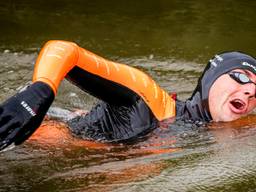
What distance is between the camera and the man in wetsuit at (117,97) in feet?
7.88

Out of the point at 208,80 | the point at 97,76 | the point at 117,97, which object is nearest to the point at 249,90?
the point at 208,80

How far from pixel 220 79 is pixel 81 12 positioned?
2.91 metres

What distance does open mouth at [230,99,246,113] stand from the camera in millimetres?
3240

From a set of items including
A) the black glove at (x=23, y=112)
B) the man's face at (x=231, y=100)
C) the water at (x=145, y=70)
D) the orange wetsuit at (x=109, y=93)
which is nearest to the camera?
the black glove at (x=23, y=112)

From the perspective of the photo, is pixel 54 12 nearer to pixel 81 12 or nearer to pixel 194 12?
pixel 81 12

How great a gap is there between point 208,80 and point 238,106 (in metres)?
0.23

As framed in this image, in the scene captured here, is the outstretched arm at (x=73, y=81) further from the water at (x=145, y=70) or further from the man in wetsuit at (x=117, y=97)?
the water at (x=145, y=70)

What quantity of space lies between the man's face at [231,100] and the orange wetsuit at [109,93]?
0.76 feet

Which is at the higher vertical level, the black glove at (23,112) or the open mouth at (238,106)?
the black glove at (23,112)

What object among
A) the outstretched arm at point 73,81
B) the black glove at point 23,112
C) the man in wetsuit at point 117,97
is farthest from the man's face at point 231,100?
the black glove at point 23,112

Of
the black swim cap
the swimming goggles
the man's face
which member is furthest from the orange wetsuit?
the swimming goggles

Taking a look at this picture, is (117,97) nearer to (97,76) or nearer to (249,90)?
(97,76)

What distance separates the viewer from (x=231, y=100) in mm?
3240

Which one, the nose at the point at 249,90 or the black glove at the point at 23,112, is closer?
the black glove at the point at 23,112
